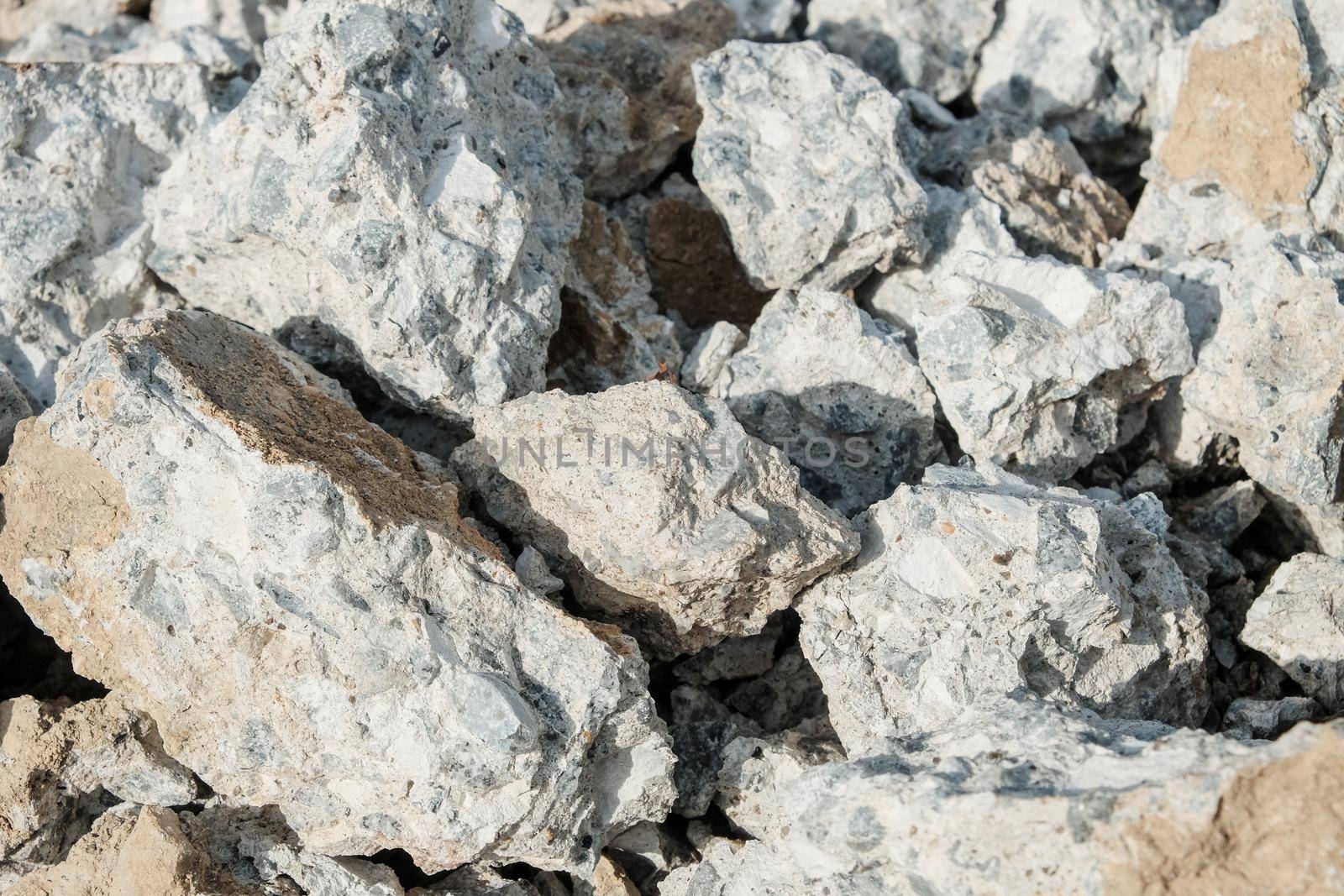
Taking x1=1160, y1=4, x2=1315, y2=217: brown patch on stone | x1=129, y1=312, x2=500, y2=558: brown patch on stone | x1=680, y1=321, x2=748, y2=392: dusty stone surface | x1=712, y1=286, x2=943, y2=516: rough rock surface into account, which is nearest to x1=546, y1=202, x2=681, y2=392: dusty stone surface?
x1=680, y1=321, x2=748, y2=392: dusty stone surface

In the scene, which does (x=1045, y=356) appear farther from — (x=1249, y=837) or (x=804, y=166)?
(x=1249, y=837)

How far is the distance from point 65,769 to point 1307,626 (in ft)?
9.89

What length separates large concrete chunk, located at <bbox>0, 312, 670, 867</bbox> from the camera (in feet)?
7.78

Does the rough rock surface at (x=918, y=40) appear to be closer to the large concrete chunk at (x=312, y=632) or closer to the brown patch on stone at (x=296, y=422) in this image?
the brown patch on stone at (x=296, y=422)

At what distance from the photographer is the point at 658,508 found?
2.58 m

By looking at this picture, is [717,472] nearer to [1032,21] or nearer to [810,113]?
[810,113]

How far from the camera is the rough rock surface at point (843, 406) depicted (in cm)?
323

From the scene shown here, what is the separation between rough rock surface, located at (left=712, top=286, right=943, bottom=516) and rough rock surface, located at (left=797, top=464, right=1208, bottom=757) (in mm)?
341

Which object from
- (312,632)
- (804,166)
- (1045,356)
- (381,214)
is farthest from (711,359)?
(312,632)

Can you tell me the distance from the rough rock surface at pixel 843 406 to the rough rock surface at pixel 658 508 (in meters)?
0.44

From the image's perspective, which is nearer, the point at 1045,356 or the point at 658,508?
the point at 658,508

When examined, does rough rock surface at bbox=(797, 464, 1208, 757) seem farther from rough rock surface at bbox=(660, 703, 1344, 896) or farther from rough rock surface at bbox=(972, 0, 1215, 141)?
rough rock surface at bbox=(972, 0, 1215, 141)

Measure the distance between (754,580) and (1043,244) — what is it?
5.69 ft

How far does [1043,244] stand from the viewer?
148 inches
